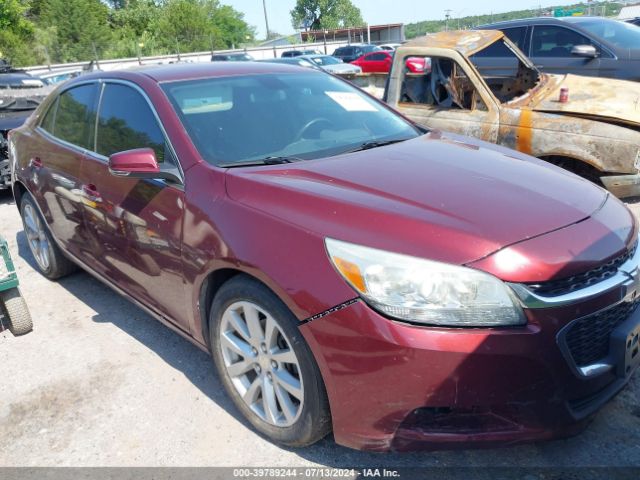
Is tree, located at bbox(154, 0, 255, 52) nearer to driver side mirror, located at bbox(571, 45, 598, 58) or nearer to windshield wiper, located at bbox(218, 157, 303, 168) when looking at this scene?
driver side mirror, located at bbox(571, 45, 598, 58)

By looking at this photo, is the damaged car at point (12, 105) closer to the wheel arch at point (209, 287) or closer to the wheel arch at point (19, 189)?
the wheel arch at point (19, 189)

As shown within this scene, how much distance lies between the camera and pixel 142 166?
2707mm

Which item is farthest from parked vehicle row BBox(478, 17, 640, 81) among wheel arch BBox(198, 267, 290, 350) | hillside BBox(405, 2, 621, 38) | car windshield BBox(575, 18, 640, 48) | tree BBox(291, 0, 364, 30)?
tree BBox(291, 0, 364, 30)

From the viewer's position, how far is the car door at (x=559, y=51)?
7.74 metres

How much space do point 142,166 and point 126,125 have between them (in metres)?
0.71

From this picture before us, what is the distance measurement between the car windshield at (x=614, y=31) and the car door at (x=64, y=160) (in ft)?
23.1

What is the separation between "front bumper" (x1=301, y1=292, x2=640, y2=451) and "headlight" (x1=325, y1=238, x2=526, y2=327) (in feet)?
0.14

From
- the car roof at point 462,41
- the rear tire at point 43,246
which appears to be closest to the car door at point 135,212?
the rear tire at point 43,246

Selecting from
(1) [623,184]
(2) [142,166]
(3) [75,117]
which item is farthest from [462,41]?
(2) [142,166]

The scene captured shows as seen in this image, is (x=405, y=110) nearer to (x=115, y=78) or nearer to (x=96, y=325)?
(x=115, y=78)

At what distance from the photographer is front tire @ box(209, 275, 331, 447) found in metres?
2.21

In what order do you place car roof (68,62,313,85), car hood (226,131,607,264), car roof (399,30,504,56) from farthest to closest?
car roof (399,30,504,56)
car roof (68,62,313,85)
car hood (226,131,607,264)

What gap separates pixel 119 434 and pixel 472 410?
1.70 m

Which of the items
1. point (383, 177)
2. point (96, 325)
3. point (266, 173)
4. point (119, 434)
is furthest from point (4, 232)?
point (383, 177)
